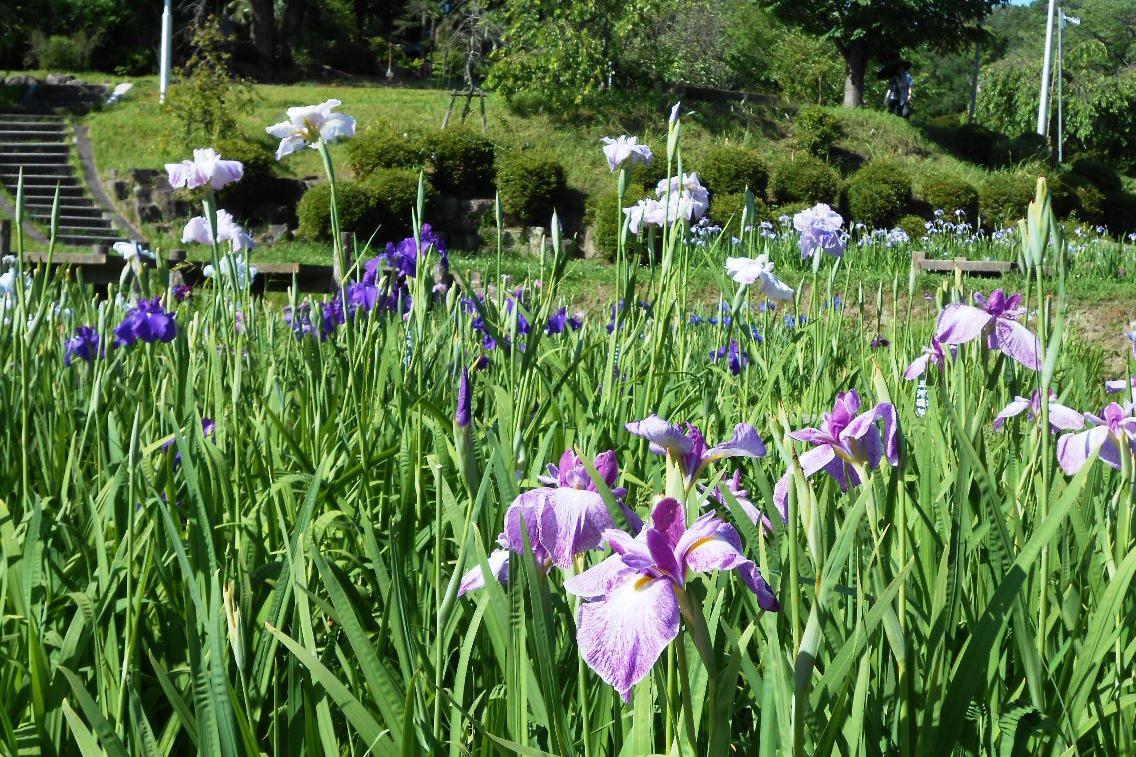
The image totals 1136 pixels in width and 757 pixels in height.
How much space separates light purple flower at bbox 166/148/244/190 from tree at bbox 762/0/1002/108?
19411 mm

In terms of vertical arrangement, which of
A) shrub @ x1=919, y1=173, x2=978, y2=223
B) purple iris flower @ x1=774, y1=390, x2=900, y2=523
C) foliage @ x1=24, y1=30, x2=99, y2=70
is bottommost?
purple iris flower @ x1=774, y1=390, x2=900, y2=523

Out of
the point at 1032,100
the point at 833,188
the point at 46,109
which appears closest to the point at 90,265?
the point at 833,188

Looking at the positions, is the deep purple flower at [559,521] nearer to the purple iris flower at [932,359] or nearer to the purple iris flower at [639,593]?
the purple iris flower at [639,593]

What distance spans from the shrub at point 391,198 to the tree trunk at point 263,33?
14.6 m

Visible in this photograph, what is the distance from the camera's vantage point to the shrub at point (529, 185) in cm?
1270

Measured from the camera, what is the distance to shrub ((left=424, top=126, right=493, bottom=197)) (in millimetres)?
13172

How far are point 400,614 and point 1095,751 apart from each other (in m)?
0.65

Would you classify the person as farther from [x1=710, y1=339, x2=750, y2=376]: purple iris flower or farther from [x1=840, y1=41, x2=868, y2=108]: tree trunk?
[x1=710, y1=339, x2=750, y2=376]: purple iris flower

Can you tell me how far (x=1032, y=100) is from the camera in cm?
3027

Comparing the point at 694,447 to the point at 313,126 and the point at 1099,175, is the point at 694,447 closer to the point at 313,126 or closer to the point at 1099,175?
the point at 313,126

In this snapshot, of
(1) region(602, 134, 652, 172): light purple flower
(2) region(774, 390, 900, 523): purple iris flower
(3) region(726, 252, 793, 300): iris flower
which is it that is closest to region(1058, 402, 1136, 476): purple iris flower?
(2) region(774, 390, 900, 523): purple iris flower

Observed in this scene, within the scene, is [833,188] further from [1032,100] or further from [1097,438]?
[1032,100]

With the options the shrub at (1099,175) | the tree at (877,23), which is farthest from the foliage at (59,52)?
the shrub at (1099,175)

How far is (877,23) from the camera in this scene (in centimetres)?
2012
